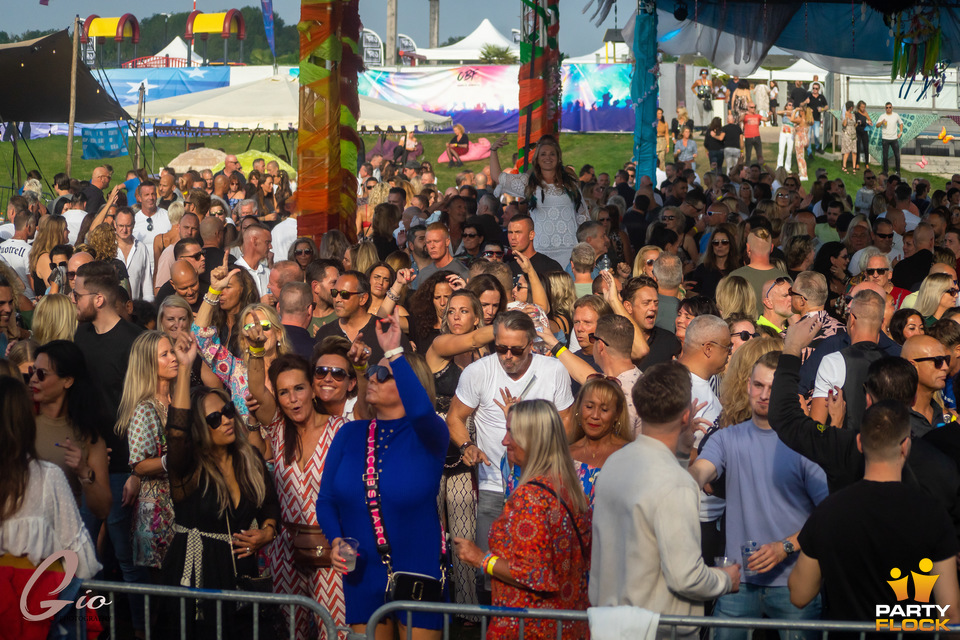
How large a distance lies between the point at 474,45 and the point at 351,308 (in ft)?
139

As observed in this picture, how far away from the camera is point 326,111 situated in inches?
351

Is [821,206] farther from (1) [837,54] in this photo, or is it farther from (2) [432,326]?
(2) [432,326]

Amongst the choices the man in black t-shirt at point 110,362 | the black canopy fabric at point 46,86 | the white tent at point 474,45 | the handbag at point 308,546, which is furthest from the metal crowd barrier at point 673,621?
the white tent at point 474,45

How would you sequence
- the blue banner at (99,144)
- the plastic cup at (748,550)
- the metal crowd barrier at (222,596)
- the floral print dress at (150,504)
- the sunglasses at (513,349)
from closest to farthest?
the metal crowd barrier at (222,596), the plastic cup at (748,550), the floral print dress at (150,504), the sunglasses at (513,349), the blue banner at (99,144)

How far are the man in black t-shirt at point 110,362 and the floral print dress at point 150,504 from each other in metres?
0.29

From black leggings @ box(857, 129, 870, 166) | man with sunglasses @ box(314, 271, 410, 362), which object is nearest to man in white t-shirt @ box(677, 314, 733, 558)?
man with sunglasses @ box(314, 271, 410, 362)

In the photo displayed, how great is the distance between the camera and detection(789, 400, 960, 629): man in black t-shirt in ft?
11.4

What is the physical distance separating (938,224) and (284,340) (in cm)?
732

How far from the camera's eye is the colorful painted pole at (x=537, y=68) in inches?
526

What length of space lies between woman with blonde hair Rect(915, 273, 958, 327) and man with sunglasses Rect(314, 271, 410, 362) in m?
3.52

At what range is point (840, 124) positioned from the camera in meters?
27.6

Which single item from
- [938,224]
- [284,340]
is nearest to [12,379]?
[284,340]

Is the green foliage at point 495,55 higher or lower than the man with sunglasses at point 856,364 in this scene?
higher

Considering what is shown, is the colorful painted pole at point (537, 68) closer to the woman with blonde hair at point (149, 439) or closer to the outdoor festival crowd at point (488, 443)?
the outdoor festival crowd at point (488, 443)
